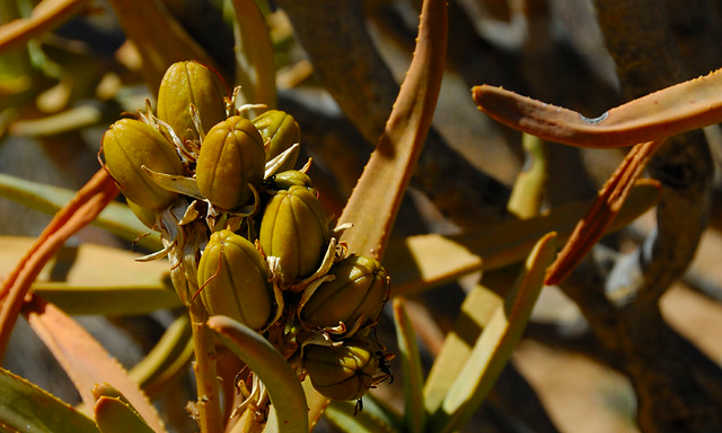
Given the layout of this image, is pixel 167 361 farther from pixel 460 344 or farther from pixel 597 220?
pixel 597 220

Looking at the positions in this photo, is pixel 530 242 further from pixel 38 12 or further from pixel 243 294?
pixel 38 12

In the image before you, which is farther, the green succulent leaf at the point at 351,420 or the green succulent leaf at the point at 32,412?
the green succulent leaf at the point at 351,420

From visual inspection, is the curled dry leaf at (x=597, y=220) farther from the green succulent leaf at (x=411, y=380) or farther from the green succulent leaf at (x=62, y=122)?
the green succulent leaf at (x=62, y=122)

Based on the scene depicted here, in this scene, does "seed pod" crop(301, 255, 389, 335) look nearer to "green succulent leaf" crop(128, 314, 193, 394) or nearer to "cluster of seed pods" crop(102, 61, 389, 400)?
"cluster of seed pods" crop(102, 61, 389, 400)

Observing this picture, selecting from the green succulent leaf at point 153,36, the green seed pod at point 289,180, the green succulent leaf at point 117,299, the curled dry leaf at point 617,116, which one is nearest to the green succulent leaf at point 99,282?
the green succulent leaf at point 117,299

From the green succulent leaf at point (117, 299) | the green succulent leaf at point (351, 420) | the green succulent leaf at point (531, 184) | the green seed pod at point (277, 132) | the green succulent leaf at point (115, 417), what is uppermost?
the green seed pod at point (277, 132)

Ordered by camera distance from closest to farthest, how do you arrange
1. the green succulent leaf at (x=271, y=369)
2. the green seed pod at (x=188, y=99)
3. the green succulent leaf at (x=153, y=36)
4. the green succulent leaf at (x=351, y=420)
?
the green succulent leaf at (x=271, y=369), the green seed pod at (x=188, y=99), the green succulent leaf at (x=351, y=420), the green succulent leaf at (x=153, y=36)

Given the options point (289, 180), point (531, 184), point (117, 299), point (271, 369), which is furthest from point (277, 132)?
point (531, 184)

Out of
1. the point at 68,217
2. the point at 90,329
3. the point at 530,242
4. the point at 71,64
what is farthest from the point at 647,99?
the point at 90,329
